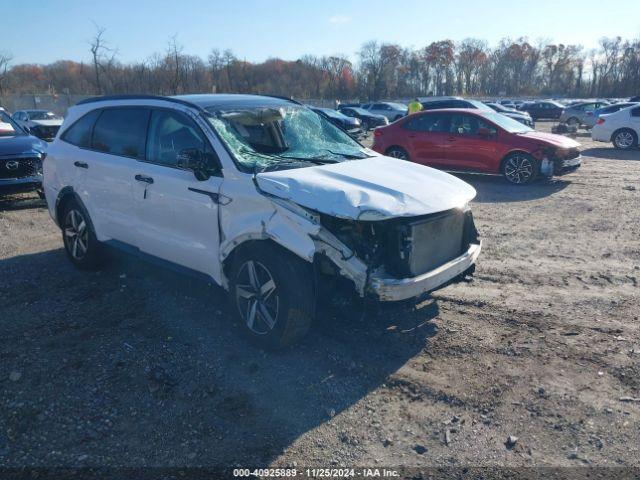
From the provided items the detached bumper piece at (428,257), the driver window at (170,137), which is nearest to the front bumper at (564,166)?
the detached bumper piece at (428,257)

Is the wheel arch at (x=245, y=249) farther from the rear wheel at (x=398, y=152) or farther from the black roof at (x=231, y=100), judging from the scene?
the rear wheel at (x=398, y=152)

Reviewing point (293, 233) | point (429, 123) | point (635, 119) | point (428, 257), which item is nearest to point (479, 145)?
point (429, 123)

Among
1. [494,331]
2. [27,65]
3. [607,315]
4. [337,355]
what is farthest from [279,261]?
[27,65]

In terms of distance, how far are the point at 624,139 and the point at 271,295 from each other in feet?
61.2

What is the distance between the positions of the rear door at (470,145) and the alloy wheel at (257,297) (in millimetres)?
9006

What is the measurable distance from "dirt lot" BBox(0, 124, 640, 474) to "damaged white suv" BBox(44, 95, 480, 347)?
0.48m

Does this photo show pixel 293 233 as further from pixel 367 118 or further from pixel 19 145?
pixel 367 118

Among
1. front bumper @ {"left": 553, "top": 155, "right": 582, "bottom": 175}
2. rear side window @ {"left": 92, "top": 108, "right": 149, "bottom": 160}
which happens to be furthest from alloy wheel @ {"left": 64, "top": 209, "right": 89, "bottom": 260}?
front bumper @ {"left": 553, "top": 155, "right": 582, "bottom": 175}

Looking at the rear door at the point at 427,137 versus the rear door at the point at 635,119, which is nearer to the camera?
the rear door at the point at 427,137

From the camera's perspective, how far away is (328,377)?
3.85m

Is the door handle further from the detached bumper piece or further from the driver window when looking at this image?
the detached bumper piece

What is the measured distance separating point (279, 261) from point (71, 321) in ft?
7.29

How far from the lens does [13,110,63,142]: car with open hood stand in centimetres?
2019

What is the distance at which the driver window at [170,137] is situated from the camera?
462 centimetres
